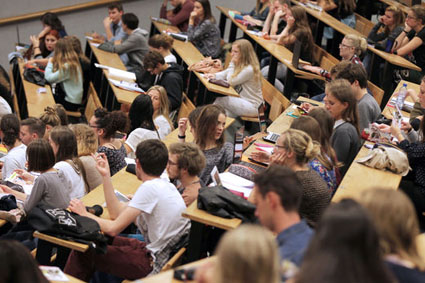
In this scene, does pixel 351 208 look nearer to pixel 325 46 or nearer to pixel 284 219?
pixel 284 219

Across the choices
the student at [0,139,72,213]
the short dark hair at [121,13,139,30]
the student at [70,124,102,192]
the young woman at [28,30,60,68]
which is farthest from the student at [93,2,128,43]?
the student at [0,139,72,213]

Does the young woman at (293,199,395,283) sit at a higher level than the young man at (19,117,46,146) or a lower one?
higher

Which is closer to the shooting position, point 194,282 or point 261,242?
point 261,242

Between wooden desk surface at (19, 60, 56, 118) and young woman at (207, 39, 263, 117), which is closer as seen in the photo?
young woman at (207, 39, 263, 117)

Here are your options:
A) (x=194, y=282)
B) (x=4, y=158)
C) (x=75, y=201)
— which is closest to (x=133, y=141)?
(x=4, y=158)

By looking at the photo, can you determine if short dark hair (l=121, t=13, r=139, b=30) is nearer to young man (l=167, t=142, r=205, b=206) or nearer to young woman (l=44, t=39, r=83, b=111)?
young woman (l=44, t=39, r=83, b=111)

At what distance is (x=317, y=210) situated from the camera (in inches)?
145

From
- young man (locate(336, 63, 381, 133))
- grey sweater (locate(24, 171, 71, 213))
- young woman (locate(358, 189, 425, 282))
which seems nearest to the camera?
young woman (locate(358, 189, 425, 282))

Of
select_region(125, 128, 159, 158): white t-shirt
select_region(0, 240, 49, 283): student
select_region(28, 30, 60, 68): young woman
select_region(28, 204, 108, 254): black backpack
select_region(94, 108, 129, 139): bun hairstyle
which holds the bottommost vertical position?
select_region(28, 30, 60, 68): young woman

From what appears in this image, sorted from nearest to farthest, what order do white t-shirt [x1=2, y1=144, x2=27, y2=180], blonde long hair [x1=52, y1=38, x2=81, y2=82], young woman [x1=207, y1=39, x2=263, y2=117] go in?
white t-shirt [x1=2, y1=144, x2=27, y2=180] < young woman [x1=207, y1=39, x2=263, y2=117] < blonde long hair [x1=52, y1=38, x2=81, y2=82]

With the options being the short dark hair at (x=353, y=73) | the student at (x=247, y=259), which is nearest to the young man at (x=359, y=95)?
the short dark hair at (x=353, y=73)

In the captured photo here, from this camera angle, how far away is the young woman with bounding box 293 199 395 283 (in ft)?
6.75

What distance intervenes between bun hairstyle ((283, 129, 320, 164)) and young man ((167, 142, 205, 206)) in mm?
527

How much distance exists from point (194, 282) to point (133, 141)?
2.58 metres
